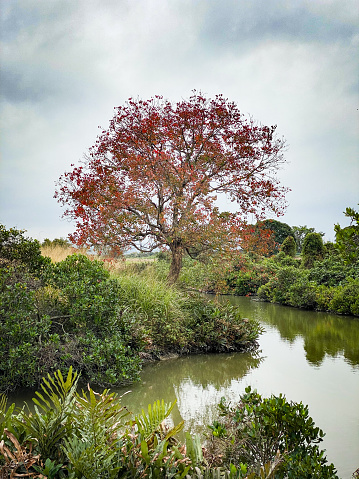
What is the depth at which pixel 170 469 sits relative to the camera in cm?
182

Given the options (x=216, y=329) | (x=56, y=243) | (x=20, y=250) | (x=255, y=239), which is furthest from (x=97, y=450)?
(x=56, y=243)

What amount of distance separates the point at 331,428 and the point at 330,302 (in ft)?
28.1

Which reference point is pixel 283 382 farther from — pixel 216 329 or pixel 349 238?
pixel 349 238

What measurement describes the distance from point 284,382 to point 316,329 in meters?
4.52

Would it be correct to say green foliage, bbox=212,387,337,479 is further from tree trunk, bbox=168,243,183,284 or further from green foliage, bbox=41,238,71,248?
green foliage, bbox=41,238,71,248

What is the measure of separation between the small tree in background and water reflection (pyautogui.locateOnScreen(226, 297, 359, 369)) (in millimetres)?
5922

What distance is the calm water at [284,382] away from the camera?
13.0 feet

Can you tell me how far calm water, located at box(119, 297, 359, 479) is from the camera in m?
3.97

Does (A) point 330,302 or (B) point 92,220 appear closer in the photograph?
(B) point 92,220

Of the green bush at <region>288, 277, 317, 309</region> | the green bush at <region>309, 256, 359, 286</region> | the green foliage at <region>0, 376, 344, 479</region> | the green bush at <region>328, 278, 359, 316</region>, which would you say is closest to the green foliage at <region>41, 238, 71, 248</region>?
the green bush at <region>288, 277, 317, 309</region>

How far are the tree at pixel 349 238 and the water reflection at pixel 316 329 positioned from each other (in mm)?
3621

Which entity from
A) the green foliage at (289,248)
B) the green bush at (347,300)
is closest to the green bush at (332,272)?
the green bush at (347,300)

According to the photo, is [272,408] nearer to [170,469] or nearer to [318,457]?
[318,457]

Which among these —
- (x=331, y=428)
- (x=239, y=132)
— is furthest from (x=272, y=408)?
(x=239, y=132)
